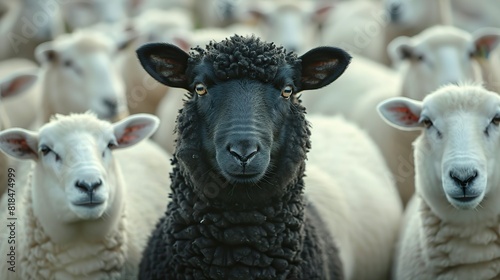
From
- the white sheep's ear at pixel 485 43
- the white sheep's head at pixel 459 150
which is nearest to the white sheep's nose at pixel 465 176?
the white sheep's head at pixel 459 150

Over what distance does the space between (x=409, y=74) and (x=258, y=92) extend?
2.99m

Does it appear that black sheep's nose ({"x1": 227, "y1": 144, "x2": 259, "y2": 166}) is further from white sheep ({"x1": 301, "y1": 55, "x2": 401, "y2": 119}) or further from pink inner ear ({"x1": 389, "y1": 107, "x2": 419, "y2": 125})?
white sheep ({"x1": 301, "y1": 55, "x2": 401, "y2": 119})

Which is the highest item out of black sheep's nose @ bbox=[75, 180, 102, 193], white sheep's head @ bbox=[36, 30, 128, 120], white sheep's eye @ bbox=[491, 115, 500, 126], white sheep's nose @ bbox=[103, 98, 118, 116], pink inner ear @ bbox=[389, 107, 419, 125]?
white sheep's head @ bbox=[36, 30, 128, 120]

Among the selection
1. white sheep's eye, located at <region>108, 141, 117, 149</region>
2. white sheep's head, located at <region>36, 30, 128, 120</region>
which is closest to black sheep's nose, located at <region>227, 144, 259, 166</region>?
white sheep's eye, located at <region>108, 141, 117, 149</region>

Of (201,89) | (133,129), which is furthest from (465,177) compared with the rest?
(133,129)

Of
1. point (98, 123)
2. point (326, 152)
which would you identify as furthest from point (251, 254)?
point (326, 152)

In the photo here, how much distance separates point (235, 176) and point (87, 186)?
2.73ft

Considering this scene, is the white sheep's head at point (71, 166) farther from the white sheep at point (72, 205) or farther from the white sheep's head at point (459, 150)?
the white sheep's head at point (459, 150)

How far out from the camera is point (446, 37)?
22.7ft

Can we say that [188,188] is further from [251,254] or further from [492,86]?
[492,86]

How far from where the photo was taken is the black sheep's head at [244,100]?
4.15 m

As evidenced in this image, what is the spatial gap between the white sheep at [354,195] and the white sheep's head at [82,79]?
1528 millimetres

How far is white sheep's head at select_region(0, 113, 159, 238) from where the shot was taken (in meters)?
4.66

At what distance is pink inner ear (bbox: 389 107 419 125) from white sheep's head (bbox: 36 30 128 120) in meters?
2.66
